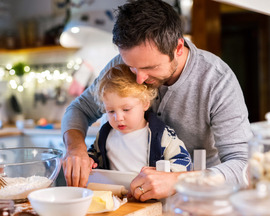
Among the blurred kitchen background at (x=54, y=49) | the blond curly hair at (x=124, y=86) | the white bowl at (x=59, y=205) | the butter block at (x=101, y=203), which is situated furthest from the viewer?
the blurred kitchen background at (x=54, y=49)

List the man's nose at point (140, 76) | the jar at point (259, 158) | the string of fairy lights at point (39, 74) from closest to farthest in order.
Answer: the jar at point (259, 158) < the man's nose at point (140, 76) < the string of fairy lights at point (39, 74)

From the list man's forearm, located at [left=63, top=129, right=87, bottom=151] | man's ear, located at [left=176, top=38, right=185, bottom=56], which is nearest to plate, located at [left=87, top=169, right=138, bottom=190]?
man's forearm, located at [left=63, top=129, right=87, bottom=151]

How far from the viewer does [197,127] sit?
5.34 feet

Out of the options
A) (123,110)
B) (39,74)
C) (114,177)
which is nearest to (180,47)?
(123,110)

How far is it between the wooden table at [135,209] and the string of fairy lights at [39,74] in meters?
3.43

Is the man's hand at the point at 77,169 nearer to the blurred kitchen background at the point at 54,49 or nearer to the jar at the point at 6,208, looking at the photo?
the jar at the point at 6,208

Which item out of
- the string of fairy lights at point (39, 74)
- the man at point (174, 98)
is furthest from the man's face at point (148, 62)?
the string of fairy lights at point (39, 74)

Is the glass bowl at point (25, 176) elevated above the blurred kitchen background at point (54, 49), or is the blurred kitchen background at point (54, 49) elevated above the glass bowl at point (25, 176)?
the blurred kitchen background at point (54, 49)

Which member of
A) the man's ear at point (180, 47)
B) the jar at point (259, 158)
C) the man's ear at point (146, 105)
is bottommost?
the jar at point (259, 158)

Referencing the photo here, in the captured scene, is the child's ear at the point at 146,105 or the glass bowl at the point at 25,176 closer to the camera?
the glass bowl at the point at 25,176

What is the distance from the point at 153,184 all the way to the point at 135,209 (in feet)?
0.29

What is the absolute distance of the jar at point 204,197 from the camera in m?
0.69

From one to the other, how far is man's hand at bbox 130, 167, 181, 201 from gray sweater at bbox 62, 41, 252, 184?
0.83ft

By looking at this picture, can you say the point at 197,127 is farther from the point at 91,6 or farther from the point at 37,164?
the point at 91,6
